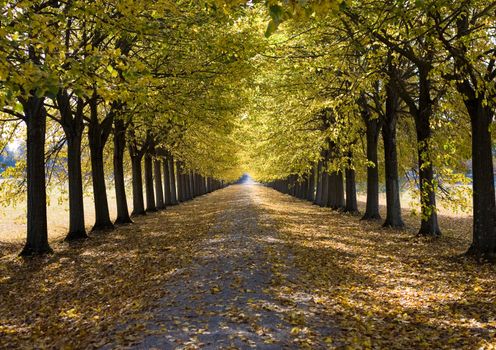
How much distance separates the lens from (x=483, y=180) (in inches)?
439

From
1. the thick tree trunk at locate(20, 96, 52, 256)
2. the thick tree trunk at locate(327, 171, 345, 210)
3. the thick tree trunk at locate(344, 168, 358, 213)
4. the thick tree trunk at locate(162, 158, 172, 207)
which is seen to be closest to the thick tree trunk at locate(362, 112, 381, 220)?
the thick tree trunk at locate(344, 168, 358, 213)

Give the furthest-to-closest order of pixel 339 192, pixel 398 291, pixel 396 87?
pixel 339 192 < pixel 396 87 < pixel 398 291

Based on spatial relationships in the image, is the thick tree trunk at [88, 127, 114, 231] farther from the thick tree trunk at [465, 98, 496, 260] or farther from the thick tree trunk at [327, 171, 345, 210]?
Answer: the thick tree trunk at [327, 171, 345, 210]

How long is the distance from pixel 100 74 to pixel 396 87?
9210mm

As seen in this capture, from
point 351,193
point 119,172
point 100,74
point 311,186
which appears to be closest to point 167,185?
point 311,186

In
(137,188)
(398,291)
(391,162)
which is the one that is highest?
(391,162)

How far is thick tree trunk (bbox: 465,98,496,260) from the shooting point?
Result: 11.0 m

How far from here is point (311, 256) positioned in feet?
40.4

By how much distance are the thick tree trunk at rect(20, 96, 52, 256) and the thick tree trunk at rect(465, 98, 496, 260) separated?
12.0 meters

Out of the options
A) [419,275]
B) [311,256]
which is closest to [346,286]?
[419,275]

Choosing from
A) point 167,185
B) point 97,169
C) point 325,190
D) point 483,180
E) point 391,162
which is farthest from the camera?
point 167,185

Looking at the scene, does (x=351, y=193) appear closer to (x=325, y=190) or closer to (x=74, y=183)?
(x=325, y=190)

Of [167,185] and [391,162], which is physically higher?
[391,162]

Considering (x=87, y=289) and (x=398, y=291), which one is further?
(x=87, y=289)
